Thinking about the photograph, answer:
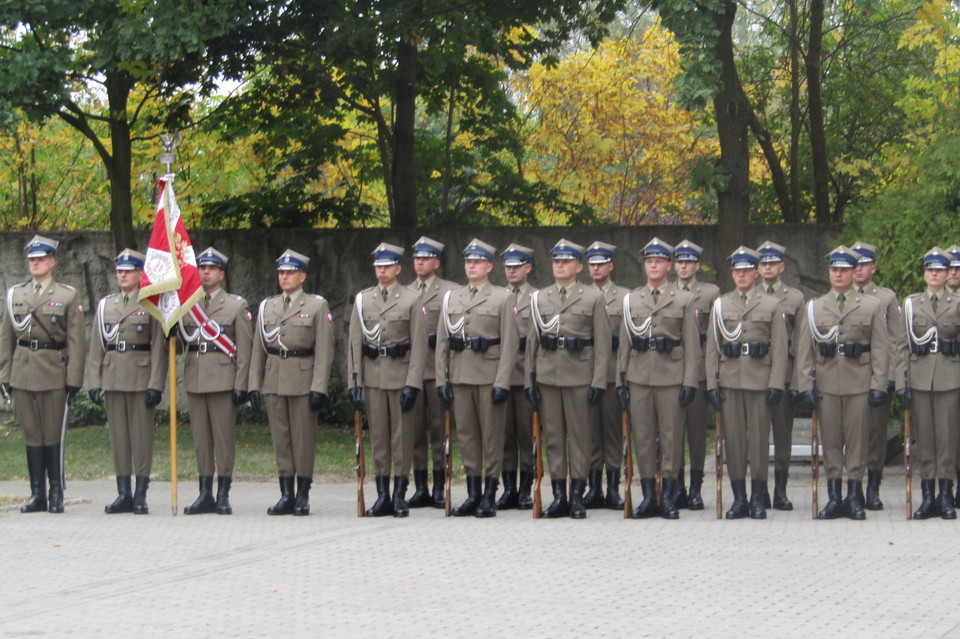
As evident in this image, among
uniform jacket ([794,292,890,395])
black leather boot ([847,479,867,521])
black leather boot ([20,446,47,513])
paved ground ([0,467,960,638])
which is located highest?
uniform jacket ([794,292,890,395])

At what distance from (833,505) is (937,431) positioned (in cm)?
98

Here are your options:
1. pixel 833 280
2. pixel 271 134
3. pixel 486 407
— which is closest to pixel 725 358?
pixel 833 280

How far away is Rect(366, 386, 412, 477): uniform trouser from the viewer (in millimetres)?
10828

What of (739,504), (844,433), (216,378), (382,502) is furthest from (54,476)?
(844,433)

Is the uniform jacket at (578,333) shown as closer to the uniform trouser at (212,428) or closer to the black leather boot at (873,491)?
the black leather boot at (873,491)

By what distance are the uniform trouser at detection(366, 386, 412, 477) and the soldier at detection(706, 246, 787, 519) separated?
2.27 m

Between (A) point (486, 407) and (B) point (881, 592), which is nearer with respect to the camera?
(B) point (881, 592)

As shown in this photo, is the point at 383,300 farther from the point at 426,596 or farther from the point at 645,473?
the point at 426,596

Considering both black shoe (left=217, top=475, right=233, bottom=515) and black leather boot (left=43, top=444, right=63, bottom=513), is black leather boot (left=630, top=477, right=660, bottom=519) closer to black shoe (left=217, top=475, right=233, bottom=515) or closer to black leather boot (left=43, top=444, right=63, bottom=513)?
black shoe (left=217, top=475, right=233, bottom=515)

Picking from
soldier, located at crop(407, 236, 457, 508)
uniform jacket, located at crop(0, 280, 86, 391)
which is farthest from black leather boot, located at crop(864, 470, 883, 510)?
uniform jacket, located at crop(0, 280, 86, 391)

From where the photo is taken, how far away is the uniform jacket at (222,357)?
35.7 ft

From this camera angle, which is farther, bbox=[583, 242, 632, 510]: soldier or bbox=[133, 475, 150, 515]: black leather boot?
bbox=[583, 242, 632, 510]: soldier

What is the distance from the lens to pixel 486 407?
35.2ft

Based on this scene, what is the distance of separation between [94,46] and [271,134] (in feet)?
13.8
